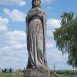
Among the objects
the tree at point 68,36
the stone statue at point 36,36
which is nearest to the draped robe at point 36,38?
the stone statue at point 36,36

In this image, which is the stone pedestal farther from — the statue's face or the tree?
the tree

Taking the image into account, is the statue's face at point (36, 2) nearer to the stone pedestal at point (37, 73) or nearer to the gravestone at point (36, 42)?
the gravestone at point (36, 42)

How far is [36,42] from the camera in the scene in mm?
15727

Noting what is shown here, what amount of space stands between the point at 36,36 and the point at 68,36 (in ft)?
196

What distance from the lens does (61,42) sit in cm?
7331

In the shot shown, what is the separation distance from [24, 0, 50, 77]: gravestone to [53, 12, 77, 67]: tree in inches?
2222

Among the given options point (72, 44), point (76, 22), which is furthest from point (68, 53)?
point (76, 22)

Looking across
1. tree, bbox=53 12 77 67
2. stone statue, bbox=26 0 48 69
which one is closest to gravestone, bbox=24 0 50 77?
stone statue, bbox=26 0 48 69

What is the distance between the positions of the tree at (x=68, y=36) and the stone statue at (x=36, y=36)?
185 feet

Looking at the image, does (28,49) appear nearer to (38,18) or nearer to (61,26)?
(38,18)

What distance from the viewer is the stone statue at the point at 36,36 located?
51.2 feet

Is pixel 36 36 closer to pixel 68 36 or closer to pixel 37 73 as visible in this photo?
pixel 37 73

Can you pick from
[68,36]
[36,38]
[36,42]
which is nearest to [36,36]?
[36,38]

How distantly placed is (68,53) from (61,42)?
106 inches
